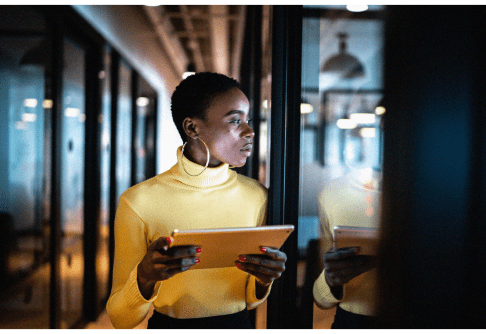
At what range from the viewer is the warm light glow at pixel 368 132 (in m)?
0.97

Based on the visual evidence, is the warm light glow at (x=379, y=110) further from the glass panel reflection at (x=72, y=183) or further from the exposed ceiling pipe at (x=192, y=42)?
the exposed ceiling pipe at (x=192, y=42)

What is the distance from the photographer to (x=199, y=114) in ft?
3.42

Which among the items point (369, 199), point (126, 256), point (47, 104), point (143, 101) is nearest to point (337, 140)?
point (369, 199)

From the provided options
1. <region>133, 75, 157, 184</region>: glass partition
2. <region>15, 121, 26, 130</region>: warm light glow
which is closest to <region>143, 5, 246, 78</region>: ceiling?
<region>133, 75, 157, 184</region>: glass partition

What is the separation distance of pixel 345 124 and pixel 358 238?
1.05ft

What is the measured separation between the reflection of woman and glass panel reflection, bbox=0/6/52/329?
1264 millimetres

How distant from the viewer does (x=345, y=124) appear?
39.3 inches

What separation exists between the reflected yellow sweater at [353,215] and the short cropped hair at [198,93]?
0.41 metres

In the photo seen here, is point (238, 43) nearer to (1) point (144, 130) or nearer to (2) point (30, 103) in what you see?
(1) point (144, 130)

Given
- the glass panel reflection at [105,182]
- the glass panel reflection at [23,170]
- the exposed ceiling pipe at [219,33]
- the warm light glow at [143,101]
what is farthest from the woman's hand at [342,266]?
the warm light glow at [143,101]

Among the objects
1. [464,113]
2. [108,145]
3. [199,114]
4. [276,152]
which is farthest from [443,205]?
[108,145]

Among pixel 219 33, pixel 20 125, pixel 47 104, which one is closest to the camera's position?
pixel 20 125

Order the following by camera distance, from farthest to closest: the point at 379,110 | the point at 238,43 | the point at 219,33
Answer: the point at 238,43, the point at 219,33, the point at 379,110

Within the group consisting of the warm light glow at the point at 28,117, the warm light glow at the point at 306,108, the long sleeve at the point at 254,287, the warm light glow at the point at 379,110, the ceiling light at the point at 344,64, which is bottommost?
the long sleeve at the point at 254,287
